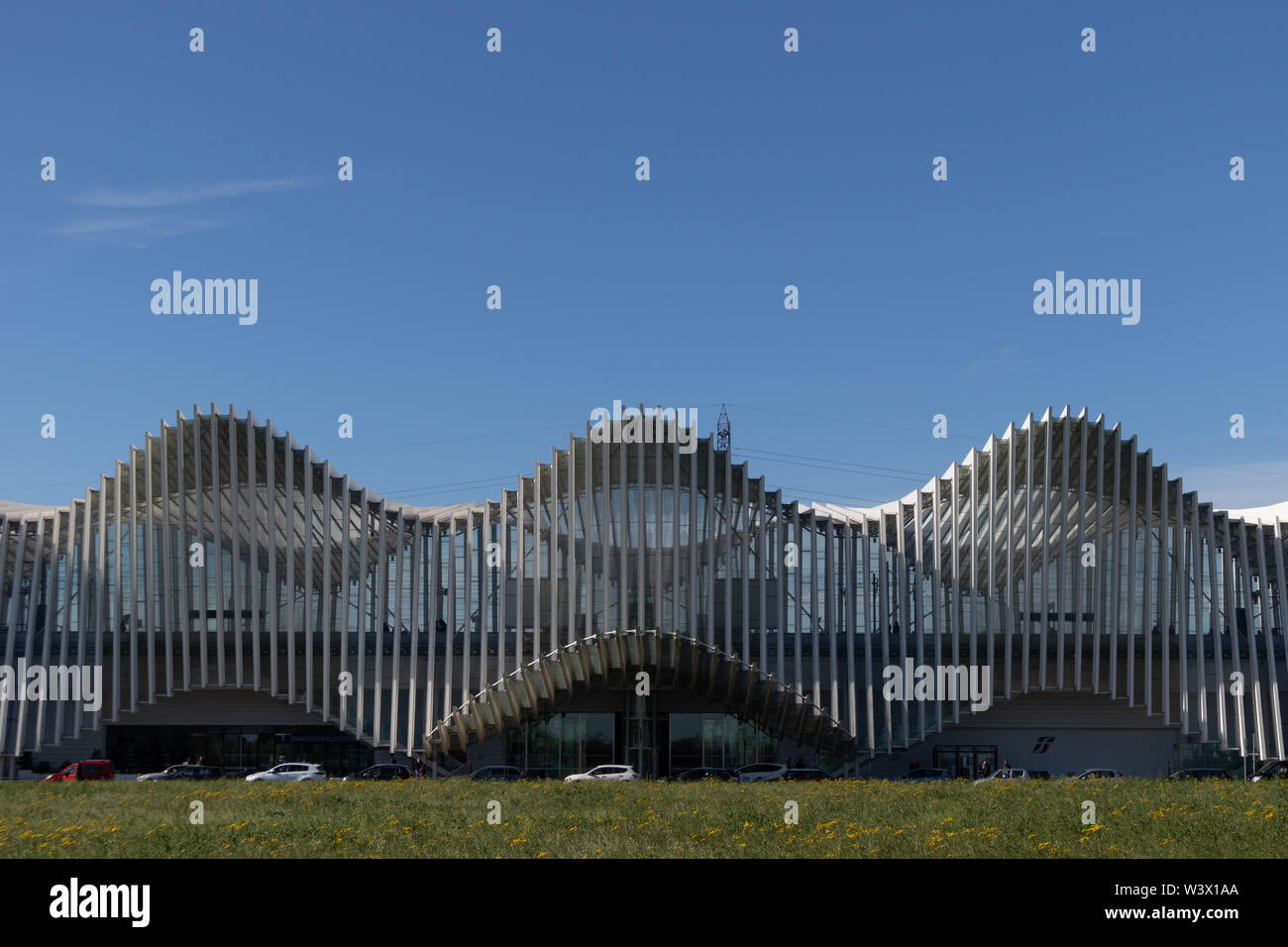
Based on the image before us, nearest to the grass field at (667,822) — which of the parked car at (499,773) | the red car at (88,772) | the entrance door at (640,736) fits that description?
the red car at (88,772)

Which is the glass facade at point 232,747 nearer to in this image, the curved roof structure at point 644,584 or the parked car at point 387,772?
the curved roof structure at point 644,584

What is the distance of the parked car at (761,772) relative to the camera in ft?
149

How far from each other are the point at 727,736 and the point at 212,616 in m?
21.6

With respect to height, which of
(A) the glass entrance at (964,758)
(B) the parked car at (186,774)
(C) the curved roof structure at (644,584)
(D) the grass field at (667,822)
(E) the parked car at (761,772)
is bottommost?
(A) the glass entrance at (964,758)

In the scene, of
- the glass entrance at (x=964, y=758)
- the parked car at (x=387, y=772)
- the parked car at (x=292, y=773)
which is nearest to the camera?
the parked car at (x=292, y=773)

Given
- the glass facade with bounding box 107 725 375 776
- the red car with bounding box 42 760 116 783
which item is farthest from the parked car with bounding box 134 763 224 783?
the glass facade with bounding box 107 725 375 776

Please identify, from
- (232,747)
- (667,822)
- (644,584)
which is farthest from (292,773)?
(667,822)

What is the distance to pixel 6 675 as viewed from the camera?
52.7 meters

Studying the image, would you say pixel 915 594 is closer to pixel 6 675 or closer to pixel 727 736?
pixel 727 736

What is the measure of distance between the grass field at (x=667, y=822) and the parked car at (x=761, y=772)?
12854 mm

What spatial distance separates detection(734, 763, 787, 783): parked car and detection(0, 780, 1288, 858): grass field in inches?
506

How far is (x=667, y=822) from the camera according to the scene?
23.8 metres

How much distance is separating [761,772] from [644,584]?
8465 millimetres

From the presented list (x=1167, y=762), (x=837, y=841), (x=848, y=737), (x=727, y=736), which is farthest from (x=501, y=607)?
(x=837, y=841)
